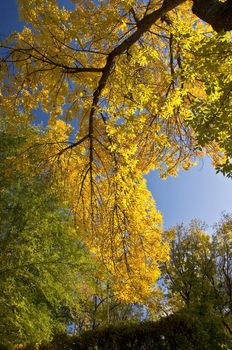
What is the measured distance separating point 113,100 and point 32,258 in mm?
6101

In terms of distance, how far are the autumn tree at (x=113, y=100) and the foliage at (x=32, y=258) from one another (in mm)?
3179

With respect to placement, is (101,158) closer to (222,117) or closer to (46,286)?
(222,117)

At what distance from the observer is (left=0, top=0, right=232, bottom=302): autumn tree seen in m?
5.32

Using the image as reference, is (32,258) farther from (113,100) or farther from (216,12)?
(216,12)

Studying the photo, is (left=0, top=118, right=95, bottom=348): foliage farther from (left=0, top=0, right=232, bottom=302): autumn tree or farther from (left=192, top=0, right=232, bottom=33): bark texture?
(left=192, top=0, right=232, bottom=33): bark texture

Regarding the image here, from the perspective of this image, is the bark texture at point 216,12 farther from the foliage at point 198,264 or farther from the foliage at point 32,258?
the foliage at point 198,264

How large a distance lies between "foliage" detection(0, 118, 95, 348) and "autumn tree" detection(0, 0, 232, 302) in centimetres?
318

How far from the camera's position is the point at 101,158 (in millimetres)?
6746

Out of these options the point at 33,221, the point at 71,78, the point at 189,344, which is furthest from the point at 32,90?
the point at 189,344

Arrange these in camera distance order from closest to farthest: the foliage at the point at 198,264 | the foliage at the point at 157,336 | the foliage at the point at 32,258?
the foliage at the point at 157,336 < the foliage at the point at 32,258 < the foliage at the point at 198,264

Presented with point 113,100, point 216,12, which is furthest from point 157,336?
point 216,12

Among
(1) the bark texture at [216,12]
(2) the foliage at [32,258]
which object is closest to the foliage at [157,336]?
(2) the foliage at [32,258]

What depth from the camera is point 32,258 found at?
1045 centimetres

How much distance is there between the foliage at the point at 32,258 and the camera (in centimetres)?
984
